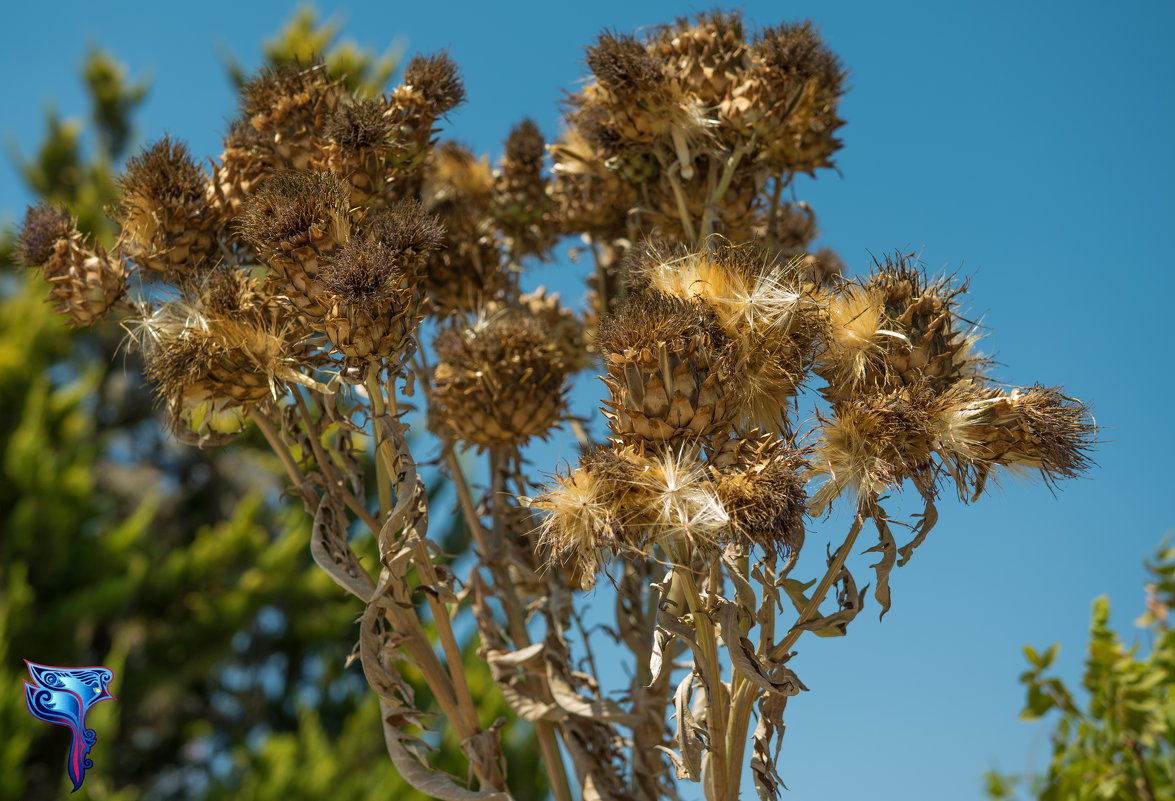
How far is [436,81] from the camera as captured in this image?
0.97 meters

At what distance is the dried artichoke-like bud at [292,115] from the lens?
92cm

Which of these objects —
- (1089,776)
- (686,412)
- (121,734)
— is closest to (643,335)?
(686,412)

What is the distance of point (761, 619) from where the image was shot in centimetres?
75

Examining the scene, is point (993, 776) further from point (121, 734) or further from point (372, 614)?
point (121, 734)

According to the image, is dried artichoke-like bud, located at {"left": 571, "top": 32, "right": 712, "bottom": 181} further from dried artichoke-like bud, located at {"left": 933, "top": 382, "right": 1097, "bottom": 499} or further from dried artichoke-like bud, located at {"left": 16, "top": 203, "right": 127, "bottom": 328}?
dried artichoke-like bud, located at {"left": 16, "top": 203, "right": 127, "bottom": 328}

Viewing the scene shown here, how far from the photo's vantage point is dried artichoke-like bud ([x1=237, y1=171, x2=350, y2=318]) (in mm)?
747

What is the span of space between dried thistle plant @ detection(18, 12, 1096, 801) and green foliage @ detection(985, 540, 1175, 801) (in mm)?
681

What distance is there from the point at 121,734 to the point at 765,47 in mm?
6615

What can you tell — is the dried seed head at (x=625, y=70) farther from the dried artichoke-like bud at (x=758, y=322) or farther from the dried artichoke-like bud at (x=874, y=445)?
the dried artichoke-like bud at (x=874, y=445)

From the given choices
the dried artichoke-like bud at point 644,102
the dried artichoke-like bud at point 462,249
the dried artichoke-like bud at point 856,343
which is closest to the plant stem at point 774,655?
the dried artichoke-like bud at point 856,343

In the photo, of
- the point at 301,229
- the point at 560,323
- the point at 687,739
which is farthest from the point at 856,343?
the point at 560,323

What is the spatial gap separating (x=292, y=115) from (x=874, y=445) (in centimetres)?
62

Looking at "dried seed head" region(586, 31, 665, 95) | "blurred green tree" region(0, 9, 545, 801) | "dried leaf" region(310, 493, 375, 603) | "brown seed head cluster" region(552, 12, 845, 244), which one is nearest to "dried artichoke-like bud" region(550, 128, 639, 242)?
"brown seed head cluster" region(552, 12, 845, 244)

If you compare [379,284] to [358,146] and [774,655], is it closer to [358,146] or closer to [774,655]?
[358,146]
